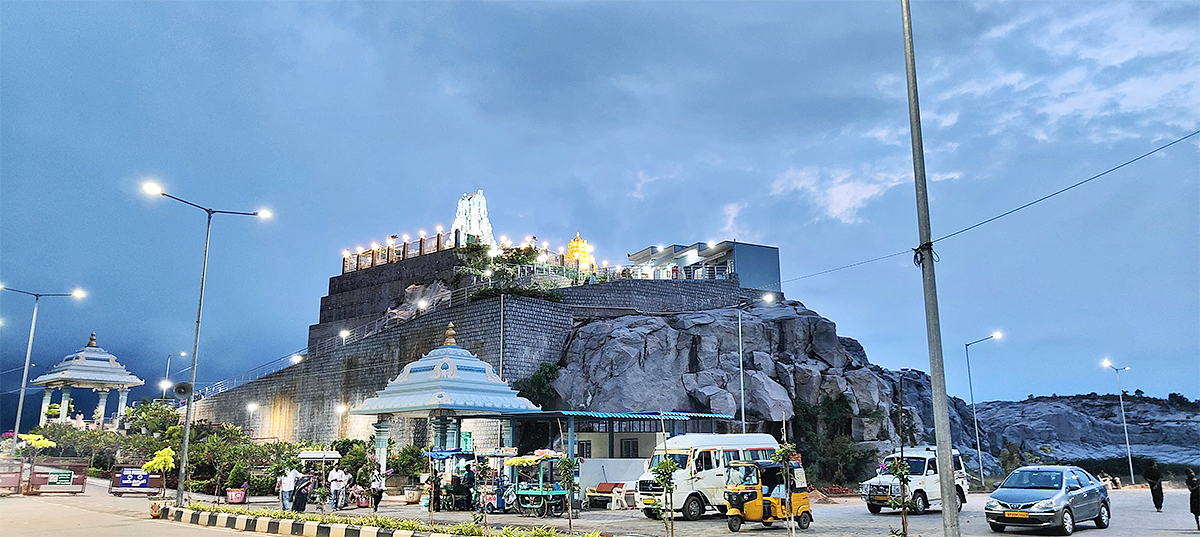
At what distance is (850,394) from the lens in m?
40.6

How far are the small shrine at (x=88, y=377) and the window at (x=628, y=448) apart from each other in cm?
3862

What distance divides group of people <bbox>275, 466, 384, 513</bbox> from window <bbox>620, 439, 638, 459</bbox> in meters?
10.8

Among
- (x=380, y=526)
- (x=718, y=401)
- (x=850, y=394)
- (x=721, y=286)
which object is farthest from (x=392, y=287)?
(x=380, y=526)

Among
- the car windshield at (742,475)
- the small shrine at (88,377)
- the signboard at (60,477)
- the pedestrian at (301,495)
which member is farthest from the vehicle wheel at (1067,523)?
the small shrine at (88,377)

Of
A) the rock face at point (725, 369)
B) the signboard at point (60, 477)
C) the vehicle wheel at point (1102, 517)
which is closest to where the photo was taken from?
the vehicle wheel at point (1102, 517)

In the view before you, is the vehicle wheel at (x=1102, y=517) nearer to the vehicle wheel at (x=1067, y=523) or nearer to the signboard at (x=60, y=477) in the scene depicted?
the vehicle wheel at (x=1067, y=523)

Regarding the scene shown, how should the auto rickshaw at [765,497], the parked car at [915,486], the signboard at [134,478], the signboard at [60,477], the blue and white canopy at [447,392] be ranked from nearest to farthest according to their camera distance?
the auto rickshaw at [765,497], the parked car at [915,486], the blue and white canopy at [447,392], the signboard at [134,478], the signboard at [60,477]

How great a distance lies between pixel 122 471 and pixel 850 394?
32.2m

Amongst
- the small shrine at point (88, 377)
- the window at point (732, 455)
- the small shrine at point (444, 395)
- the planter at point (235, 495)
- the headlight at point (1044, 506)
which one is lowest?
the planter at point (235, 495)

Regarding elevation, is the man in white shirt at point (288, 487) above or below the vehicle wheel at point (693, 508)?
above

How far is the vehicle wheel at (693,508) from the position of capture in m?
20.0

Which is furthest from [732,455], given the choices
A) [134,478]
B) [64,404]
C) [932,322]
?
[64,404]

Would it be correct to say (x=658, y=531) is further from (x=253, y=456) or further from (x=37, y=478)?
(x=37, y=478)

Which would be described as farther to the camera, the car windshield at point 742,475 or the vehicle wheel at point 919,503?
the vehicle wheel at point 919,503
